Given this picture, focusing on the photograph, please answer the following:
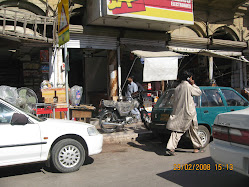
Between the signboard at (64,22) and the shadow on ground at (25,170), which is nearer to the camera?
the shadow on ground at (25,170)

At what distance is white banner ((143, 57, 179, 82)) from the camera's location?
10.1 m

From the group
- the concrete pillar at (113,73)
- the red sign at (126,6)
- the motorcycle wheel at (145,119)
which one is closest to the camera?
the motorcycle wheel at (145,119)

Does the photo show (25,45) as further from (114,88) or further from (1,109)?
(1,109)

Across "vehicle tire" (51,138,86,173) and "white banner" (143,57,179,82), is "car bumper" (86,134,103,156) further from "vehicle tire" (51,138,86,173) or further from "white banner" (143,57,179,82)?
"white banner" (143,57,179,82)

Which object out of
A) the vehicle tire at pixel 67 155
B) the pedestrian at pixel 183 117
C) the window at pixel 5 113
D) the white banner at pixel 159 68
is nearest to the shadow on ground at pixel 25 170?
the vehicle tire at pixel 67 155

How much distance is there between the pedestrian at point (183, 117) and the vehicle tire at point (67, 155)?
212 cm

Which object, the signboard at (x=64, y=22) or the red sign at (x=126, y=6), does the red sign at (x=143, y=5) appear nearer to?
the red sign at (x=126, y=6)

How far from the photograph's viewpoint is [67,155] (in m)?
4.81

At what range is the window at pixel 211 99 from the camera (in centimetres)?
680

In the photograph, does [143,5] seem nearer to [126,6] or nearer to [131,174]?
[126,6]

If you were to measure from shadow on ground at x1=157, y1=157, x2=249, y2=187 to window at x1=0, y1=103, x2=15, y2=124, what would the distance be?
2.92 metres

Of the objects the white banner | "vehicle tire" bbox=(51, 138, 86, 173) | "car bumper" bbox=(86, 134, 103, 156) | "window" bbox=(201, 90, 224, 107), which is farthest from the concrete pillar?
"vehicle tire" bbox=(51, 138, 86, 173)

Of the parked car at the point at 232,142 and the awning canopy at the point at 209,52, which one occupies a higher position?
the awning canopy at the point at 209,52

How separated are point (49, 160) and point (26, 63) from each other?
816 cm
